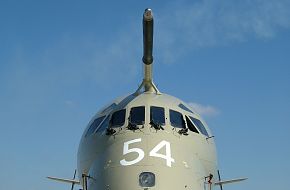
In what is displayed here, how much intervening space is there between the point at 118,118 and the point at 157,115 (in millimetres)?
1285

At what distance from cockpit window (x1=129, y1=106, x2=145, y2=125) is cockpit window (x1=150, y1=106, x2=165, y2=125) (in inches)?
11.6

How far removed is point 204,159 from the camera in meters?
14.8

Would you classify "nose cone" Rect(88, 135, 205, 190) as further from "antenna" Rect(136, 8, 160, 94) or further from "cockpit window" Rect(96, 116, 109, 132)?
"antenna" Rect(136, 8, 160, 94)

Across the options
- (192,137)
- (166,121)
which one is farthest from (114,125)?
(192,137)

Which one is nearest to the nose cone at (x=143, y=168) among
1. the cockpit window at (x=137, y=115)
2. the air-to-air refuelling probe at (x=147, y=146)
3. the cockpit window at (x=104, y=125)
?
the air-to-air refuelling probe at (x=147, y=146)

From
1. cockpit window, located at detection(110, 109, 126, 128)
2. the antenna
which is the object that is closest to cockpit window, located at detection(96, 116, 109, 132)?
cockpit window, located at detection(110, 109, 126, 128)

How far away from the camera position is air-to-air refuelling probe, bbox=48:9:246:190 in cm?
1212

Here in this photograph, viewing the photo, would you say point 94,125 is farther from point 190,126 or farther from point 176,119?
point 190,126

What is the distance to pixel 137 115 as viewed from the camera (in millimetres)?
14523

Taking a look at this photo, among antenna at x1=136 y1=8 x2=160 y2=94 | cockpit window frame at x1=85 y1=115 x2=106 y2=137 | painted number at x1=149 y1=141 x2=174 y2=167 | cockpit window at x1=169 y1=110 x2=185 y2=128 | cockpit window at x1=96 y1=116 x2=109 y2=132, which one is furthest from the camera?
cockpit window frame at x1=85 y1=115 x2=106 y2=137

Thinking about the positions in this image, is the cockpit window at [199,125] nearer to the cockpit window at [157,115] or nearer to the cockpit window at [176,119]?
the cockpit window at [176,119]

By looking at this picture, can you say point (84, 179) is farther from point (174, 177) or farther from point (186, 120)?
point (186, 120)

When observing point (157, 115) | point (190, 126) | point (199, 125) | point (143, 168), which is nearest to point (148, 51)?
point (157, 115)

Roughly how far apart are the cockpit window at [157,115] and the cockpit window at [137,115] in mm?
294
